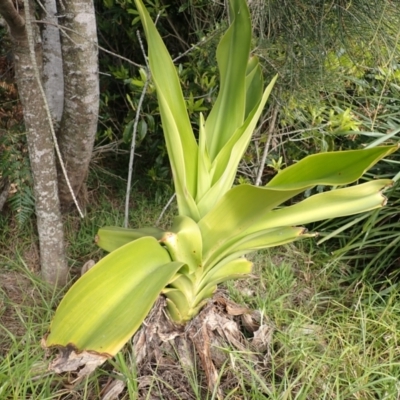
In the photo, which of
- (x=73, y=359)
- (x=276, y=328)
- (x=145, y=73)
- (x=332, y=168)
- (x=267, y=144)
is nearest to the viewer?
(x=73, y=359)

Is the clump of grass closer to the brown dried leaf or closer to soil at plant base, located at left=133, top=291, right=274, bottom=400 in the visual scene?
soil at plant base, located at left=133, top=291, right=274, bottom=400

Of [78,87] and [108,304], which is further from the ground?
[78,87]

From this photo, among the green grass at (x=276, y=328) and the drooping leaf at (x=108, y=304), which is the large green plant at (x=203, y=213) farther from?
the green grass at (x=276, y=328)

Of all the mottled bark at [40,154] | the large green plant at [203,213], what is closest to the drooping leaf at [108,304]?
the large green plant at [203,213]

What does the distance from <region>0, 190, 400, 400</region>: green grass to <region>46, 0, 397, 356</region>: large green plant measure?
0.24 m

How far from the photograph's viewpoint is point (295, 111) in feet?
5.39

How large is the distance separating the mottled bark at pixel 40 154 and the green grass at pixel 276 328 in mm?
80

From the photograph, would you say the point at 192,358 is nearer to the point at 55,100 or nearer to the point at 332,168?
the point at 332,168

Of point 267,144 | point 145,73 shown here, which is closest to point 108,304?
point 145,73

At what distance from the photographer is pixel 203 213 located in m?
0.99

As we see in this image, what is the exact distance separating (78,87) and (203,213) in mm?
548

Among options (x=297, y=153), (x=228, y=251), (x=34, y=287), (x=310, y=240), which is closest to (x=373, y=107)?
(x=297, y=153)

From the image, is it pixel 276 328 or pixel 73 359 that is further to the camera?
pixel 276 328

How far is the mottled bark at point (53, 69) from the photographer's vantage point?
1376 millimetres
